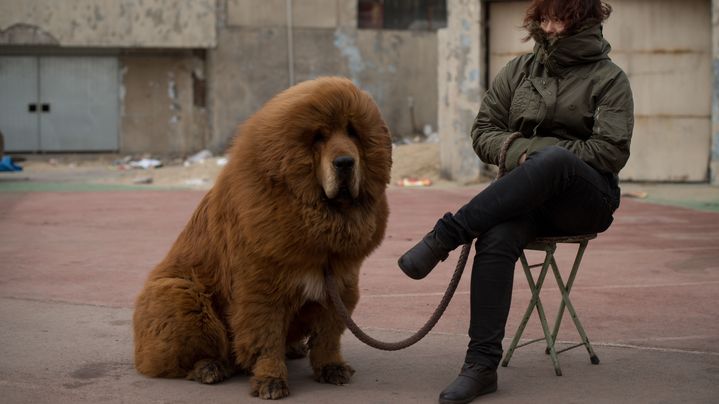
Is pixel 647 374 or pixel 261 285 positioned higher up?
pixel 261 285

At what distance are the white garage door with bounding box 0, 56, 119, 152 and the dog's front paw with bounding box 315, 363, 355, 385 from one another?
19868 millimetres

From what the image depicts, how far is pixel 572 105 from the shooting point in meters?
4.57

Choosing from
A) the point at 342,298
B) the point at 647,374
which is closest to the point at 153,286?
the point at 342,298

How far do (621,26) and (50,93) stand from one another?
13708mm

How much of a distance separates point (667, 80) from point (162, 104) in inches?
505

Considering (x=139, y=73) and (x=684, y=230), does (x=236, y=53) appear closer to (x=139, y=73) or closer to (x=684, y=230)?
(x=139, y=73)

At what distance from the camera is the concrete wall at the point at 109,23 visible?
73.2 feet

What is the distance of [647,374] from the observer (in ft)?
15.3

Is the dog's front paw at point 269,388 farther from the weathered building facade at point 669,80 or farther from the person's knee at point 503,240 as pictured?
the weathered building facade at point 669,80

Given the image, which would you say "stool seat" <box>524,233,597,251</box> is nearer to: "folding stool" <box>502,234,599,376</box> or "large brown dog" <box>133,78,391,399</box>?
"folding stool" <box>502,234,599,376</box>

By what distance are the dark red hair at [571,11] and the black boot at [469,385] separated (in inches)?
64.6

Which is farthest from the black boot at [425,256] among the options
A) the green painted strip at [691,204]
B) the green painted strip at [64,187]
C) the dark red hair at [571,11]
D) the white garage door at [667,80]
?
the green painted strip at [64,187]

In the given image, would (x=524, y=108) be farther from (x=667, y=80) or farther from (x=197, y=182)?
(x=197, y=182)

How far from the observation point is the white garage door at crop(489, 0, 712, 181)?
15227 mm
